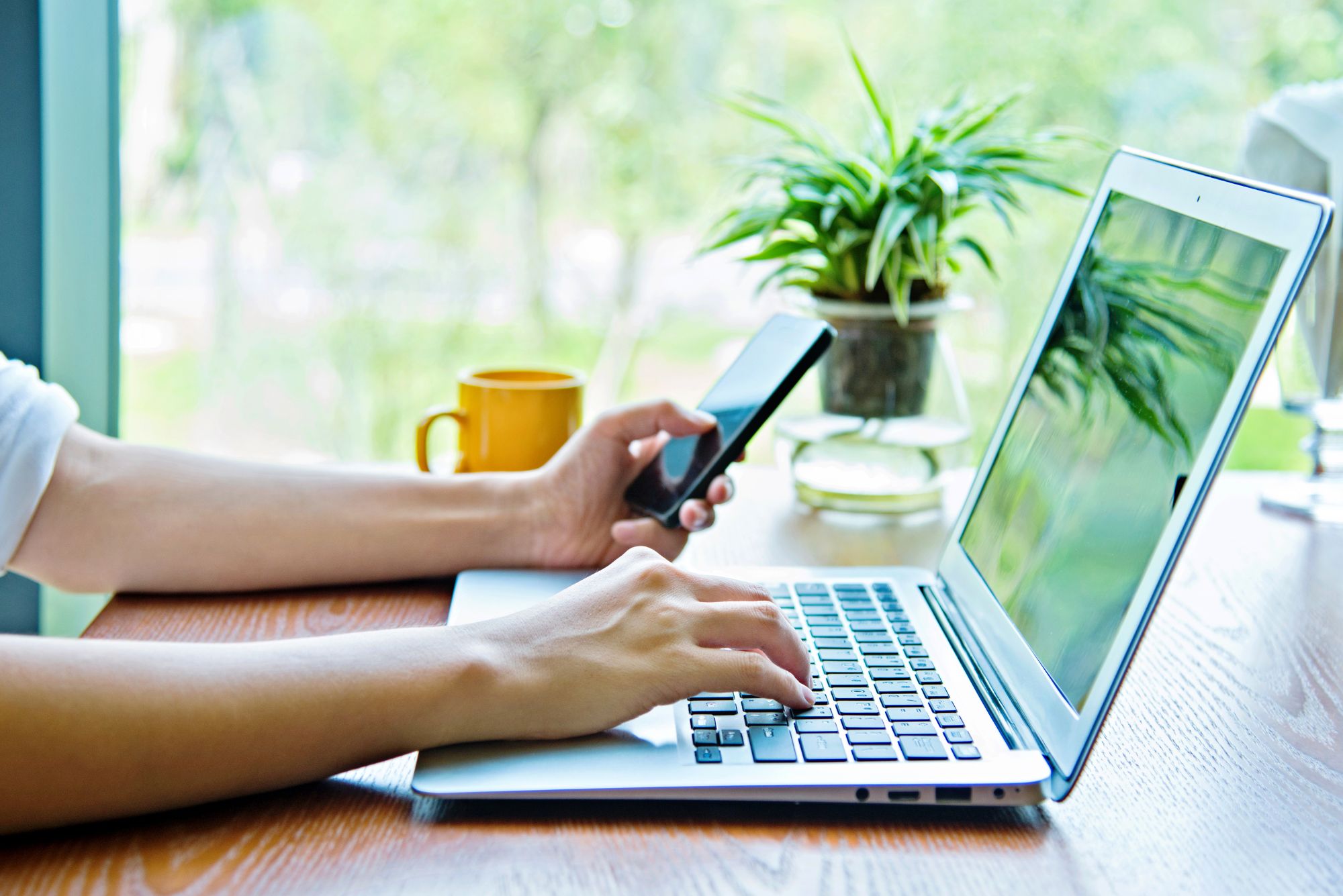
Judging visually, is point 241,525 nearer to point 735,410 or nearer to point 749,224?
point 735,410

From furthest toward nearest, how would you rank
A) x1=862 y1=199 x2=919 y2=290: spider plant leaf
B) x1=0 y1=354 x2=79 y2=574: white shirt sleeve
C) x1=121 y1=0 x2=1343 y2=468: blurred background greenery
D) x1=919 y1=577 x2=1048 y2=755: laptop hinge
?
x1=121 y1=0 x2=1343 y2=468: blurred background greenery, x1=862 y1=199 x2=919 y2=290: spider plant leaf, x1=0 y1=354 x2=79 y2=574: white shirt sleeve, x1=919 y1=577 x2=1048 y2=755: laptop hinge

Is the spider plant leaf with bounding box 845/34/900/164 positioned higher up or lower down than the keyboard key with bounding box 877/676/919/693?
higher up

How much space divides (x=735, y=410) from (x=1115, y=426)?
323 mm

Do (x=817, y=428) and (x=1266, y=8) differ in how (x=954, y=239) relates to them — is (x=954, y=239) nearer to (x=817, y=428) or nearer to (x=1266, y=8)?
(x=817, y=428)

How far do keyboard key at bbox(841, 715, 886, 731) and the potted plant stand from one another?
0.52 metres

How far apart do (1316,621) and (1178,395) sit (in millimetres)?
388

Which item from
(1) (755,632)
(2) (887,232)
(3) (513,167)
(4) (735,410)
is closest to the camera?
(1) (755,632)

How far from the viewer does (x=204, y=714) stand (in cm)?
53

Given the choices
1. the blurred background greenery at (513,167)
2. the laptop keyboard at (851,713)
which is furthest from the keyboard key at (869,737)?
the blurred background greenery at (513,167)

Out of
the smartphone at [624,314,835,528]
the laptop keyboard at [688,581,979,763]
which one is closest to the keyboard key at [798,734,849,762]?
the laptop keyboard at [688,581,979,763]

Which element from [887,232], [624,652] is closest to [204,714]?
[624,652]

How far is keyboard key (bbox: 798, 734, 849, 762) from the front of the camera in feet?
1.84

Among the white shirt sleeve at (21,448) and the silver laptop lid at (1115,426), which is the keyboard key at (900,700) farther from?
the white shirt sleeve at (21,448)

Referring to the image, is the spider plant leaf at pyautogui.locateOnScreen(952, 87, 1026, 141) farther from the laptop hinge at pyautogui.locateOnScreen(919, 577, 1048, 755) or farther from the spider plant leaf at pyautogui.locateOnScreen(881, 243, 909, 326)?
the laptop hinge at pyautogui.locateOnScreen(919, 577, 1048, 755)
